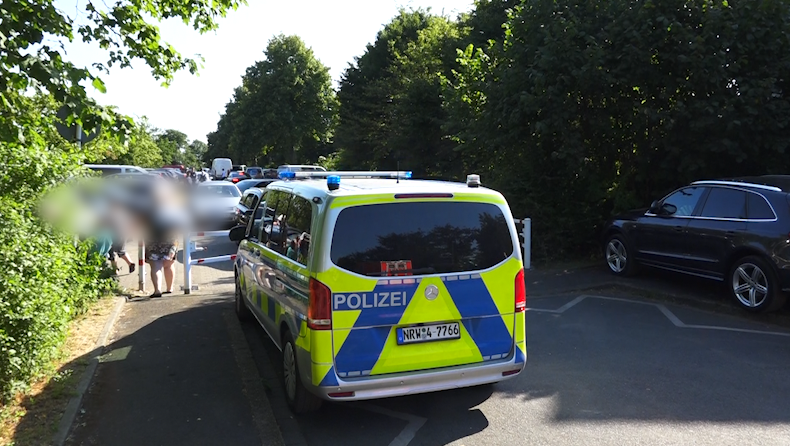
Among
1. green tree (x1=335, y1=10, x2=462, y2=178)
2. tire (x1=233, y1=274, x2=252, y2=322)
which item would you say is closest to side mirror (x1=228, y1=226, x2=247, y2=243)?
tire (x1=233, y1=274, x2=252, y2=322)

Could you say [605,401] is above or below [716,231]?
below

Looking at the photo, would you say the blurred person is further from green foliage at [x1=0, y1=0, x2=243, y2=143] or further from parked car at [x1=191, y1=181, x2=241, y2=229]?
parked car at [x1=191, y1=181, x2=241, y2=229]

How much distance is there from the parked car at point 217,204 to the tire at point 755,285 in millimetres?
12298

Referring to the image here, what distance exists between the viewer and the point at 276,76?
61.2 metres

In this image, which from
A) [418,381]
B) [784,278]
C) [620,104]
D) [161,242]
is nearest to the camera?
[418,381]

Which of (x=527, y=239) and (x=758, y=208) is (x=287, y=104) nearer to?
(x=527, y=239)

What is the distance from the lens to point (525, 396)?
18.7 ft

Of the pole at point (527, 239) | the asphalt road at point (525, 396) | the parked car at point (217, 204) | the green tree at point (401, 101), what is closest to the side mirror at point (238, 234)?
the asphalt road at point (525, 396)

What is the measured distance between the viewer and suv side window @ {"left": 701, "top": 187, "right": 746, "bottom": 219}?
8586 mm

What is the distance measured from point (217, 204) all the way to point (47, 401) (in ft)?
45.5

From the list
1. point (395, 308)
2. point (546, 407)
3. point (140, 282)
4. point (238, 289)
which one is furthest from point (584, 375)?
point (140, 282)

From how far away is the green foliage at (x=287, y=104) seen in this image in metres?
60.5

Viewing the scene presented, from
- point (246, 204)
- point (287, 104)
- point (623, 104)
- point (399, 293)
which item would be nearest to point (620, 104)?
point (623, 104)

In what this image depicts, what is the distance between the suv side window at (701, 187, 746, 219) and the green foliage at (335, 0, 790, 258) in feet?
5.46
